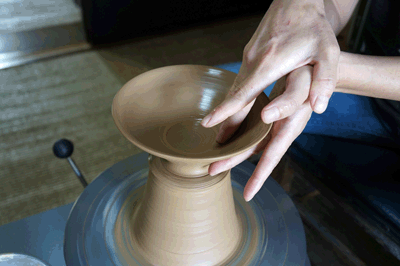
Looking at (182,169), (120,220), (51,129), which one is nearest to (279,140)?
(182,169)

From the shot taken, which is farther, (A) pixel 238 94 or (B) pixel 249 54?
(B) pixel 249 54

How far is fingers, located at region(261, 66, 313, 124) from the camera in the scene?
1.95 feet

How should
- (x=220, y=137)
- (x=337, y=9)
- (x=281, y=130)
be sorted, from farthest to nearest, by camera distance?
(x=337, y=9) → (x=281, y=130) → (x=220, y=137)

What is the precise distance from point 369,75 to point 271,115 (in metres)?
0.41

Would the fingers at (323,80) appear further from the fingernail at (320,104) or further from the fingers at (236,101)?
the fingers at (236,101)

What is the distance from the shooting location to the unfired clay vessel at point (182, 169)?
66 cm

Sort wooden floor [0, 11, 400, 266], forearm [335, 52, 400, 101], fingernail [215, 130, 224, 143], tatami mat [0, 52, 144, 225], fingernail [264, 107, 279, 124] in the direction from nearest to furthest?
1. fingernail [264, 107, 279, 124]
2. fingernail [215, 130, 224, 143]
3. forearm [335, 52, 400, 101]
4. wooden floor [0, 11, 400, 266]
5. tatami mat [0, 52, 144, 225]

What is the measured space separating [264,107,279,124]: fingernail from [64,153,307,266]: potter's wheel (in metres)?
0.32

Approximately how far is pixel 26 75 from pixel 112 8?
75 centimetres

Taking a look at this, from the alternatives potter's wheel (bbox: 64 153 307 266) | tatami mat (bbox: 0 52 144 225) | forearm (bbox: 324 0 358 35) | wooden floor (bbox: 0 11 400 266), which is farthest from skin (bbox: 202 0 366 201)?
tatami mat (bbox: 0 52 144 225)

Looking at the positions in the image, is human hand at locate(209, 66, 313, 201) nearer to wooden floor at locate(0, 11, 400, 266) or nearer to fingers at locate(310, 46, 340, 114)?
fingers at locate(310, 46, 340, 114)

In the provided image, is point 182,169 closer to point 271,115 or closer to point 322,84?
point 271,115

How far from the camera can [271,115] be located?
592 mm

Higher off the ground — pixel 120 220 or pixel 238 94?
pixel 238 94
